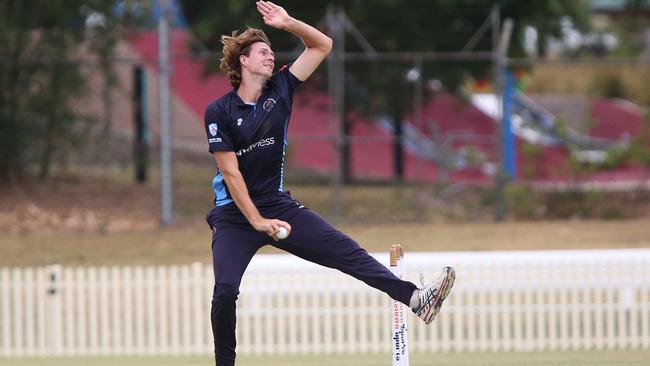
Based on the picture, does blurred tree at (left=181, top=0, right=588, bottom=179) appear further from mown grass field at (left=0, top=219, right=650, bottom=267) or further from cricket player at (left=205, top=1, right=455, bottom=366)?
cricket player at (left=205, top=1, right=455, bottom=366)

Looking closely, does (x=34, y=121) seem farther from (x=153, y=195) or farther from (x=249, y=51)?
(x=249, y=51)

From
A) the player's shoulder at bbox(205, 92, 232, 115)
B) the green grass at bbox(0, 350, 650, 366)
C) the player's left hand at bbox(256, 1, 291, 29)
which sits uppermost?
the player's left hand at bbox(256, 1, 291, 29)

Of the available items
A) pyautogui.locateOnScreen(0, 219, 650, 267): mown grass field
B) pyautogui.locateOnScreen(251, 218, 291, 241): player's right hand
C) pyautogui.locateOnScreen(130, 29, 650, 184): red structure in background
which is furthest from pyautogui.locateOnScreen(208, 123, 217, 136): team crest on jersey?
pyautogui.locateOnScreen(130, 29, 650, 184): red structure in background

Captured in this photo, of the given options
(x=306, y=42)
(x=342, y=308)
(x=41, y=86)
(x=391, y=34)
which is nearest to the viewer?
A: (x=306, y=42)

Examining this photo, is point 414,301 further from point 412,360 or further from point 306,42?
point 412,360

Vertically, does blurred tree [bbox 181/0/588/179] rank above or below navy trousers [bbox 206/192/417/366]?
above

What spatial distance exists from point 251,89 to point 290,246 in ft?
3.12

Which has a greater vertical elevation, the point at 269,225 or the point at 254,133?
the point at 254,133

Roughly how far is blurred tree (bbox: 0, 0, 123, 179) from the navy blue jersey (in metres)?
10.7

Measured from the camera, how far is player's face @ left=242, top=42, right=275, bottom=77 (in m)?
6.98

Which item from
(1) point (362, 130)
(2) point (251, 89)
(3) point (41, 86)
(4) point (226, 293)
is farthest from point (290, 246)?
(1) point (362, 130)

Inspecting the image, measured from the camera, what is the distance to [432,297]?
702cm

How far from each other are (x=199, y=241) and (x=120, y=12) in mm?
4384

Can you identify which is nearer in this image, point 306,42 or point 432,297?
point 432,297
